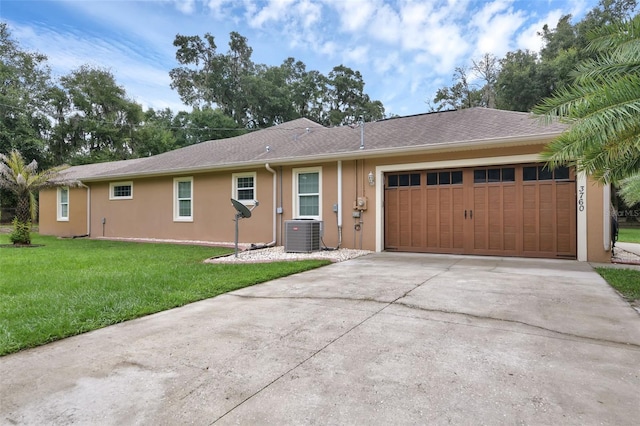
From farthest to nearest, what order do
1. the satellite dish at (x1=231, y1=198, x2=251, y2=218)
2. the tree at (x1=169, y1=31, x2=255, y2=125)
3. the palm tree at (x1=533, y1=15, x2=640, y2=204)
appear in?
the tree at (x1=169, y1=31, x2=255, y2=125)
the satellite dish at (x1=231, y1=198, x2=251, y2=218)
the palm tree at (x1=533, y1=15, x2=640, y2=204)

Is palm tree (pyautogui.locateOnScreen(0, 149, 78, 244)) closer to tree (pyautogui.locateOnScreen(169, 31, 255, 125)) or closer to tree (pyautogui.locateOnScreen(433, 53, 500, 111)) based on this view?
tree (pyautogui.locateOnScreen(169, 31, 255, 125))

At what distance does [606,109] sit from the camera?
393cm

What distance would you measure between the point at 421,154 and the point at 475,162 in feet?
4.24

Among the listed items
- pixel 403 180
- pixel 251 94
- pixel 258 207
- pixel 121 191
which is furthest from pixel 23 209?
pixel 251 94

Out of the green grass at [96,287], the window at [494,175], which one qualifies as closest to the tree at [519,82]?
the window at [494,175]

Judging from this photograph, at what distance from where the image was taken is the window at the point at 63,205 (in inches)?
635

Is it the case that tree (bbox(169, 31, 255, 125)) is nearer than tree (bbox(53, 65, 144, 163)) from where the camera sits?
No

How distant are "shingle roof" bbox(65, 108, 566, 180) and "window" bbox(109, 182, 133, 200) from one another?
1.74 feet

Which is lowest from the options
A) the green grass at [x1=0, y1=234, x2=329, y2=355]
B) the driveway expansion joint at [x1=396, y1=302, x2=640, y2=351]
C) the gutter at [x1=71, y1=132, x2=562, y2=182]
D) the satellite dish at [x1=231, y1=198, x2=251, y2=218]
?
the driveway expansion joint at [x1=396, y1=302, x2=640, y2=351]

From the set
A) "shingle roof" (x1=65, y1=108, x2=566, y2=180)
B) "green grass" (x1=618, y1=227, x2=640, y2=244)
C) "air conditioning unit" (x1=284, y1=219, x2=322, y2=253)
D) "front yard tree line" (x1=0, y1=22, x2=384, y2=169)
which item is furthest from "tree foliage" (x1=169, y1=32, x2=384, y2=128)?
"air conditioning unit" (x1=284, y1=219, x2=322, y2=253)

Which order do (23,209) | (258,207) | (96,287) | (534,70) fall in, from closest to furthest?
(96,287) → (258,207) → (23,209) → (534,70)

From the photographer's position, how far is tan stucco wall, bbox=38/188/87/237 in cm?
1538

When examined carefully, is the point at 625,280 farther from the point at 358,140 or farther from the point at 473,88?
the point at 473,88

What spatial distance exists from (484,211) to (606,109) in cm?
470
